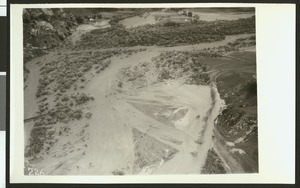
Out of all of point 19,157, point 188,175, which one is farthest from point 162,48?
point 19,157

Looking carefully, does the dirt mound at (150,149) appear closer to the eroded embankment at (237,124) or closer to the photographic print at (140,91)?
the photographic print at (140,91)

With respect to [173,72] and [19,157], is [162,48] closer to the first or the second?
[173,72]

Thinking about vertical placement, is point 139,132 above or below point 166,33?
below

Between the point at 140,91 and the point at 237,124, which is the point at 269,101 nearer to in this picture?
the point at 237,124

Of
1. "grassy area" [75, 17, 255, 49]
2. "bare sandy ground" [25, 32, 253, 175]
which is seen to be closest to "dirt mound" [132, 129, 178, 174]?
"bare sandy ground" [25, 32, 253, 175]

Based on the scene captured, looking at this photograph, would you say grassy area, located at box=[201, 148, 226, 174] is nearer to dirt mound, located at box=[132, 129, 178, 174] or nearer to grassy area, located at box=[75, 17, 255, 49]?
dirt mound, located at box=[132, 129, 178, 174]

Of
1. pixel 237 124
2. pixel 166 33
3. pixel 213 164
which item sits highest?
pixel 166 33

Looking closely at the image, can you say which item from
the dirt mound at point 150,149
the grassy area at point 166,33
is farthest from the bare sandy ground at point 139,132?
the grassy area at point 166,33

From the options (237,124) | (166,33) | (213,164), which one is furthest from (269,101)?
(166,33)
